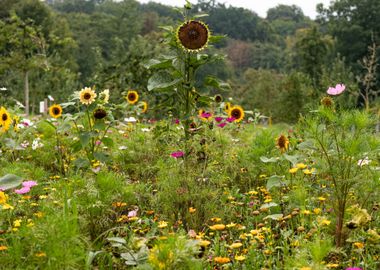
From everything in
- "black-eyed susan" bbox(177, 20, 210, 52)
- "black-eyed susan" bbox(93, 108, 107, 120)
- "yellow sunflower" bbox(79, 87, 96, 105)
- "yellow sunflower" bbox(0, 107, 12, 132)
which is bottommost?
"yellow sunflower" bbox(0, 107, 12, 132)

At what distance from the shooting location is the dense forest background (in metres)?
12.9

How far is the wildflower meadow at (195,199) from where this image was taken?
185 centimetres

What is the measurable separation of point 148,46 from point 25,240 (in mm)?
14619

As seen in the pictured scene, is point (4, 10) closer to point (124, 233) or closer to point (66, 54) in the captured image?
point (66, 54)

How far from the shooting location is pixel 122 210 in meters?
2.83

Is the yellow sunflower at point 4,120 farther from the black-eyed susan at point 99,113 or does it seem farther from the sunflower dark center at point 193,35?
the sunflower dark center at point 193,35

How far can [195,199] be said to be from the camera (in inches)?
110

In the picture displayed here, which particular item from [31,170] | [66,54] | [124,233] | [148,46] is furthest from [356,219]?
[66,54]

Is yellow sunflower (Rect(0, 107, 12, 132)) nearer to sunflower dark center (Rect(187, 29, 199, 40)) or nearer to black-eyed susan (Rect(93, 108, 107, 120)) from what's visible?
black-eyed susan (Rect(93, 108, 107, 120))

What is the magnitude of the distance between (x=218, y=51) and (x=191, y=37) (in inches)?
1748

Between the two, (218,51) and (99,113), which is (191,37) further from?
(218,51)

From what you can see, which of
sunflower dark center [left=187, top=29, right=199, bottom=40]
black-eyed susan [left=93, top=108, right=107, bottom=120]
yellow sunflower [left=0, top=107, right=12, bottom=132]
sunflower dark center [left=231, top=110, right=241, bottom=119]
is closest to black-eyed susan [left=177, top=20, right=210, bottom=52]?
sunflower dark center [left=187, top=29, right=199, bottom=40]

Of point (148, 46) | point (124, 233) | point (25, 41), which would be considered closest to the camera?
point (124, 233)

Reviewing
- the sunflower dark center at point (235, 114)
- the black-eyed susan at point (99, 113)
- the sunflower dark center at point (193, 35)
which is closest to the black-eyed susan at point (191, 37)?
the sunflower dark center at point (193, 35)
